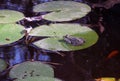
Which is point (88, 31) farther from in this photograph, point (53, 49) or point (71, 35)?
point (53, 49)

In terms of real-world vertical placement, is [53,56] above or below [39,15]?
below

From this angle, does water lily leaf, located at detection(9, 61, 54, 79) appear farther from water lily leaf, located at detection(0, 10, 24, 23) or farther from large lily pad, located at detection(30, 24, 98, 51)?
water lily leaf, located at detection(0, 10, 24, 23)

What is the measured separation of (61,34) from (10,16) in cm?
45

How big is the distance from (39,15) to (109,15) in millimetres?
485

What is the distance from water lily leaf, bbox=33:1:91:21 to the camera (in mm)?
1826

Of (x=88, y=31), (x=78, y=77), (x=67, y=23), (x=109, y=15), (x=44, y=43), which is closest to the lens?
(x=78, y=77)

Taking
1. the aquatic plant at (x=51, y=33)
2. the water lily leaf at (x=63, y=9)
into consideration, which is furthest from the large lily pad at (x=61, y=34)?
the water lily leaf at (x=63, y=9)

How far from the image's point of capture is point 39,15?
1.90 metres

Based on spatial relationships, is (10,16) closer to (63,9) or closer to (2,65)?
(63,9)

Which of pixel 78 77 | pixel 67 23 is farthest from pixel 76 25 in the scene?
pixel 78 77

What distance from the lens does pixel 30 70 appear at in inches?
50.2

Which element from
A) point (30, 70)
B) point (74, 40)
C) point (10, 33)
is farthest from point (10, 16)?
point (30, 70)

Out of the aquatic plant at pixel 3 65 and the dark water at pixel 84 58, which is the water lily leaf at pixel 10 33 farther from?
the aquatic plant at pixel 3 65

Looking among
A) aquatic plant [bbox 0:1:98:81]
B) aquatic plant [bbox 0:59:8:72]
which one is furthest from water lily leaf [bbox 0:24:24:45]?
aquatic plant [bbox 0:59:8:72]
